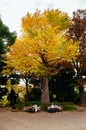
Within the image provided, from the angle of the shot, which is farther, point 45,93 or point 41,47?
point 45,93

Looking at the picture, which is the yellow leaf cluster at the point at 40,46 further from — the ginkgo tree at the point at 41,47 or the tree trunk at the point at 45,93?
the tree trunk at the point at 45,93

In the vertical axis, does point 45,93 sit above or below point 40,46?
below

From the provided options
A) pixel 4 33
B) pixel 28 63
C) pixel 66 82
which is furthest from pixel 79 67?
pixel 4 33

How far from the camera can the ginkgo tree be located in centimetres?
3256

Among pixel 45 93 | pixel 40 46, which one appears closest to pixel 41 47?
pixel 40 46

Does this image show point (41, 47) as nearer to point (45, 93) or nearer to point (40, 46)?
point (40, 46)

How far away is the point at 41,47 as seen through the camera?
32406 mm

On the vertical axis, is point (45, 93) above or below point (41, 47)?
below

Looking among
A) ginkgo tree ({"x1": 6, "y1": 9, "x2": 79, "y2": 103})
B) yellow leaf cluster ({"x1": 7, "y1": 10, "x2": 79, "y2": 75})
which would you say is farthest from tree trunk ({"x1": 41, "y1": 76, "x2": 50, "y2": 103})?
yellow leaf cluster ({"x1": 7, "y1": 10, "x2": 79, "y2": 75})

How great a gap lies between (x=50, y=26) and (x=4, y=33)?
235 inches

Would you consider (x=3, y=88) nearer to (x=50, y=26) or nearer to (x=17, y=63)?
A: (x=17, y=63)

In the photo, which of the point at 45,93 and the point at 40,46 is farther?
the point at 45,93

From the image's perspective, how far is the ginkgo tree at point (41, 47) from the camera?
107ft

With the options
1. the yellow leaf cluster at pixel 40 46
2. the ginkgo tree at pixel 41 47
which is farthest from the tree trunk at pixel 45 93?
the yellow leaf cluster at pixel 40 46
